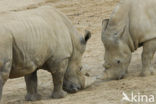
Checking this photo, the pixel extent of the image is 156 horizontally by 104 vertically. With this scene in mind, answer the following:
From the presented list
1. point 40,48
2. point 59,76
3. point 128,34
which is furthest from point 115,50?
point 40,48

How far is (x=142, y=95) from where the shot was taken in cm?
946

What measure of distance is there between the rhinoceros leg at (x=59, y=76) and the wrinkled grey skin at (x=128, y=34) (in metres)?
1.56

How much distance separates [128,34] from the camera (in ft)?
36.0

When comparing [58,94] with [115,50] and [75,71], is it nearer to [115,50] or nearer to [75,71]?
[75,71]

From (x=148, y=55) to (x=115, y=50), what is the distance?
2.25ft

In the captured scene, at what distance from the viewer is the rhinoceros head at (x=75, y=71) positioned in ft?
33.9

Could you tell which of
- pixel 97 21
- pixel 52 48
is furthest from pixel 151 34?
pixel 97 21

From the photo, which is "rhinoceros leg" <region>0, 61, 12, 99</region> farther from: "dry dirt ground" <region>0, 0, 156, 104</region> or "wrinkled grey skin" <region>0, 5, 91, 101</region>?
"dry dirt ground" <region>0, 0, 156, 104</region>

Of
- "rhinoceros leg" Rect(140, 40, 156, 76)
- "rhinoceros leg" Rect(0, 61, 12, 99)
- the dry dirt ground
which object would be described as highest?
"rhinoceros leg" Rect(0, 61, 12, 99)

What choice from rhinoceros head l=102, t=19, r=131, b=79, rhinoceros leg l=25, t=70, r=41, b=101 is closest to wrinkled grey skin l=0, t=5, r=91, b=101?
rhinoceros leg l=25, t=70, r=41, b=101

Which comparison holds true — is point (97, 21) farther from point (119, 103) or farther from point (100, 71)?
point (119, 103)

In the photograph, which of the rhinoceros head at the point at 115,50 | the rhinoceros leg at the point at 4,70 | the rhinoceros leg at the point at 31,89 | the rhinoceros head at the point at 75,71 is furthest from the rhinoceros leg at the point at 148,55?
the rhinoceros leg at the point at 4,70

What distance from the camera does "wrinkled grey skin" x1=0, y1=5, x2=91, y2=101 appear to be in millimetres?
8586

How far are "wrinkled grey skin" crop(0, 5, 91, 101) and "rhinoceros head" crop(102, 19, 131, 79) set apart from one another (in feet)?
2.57
